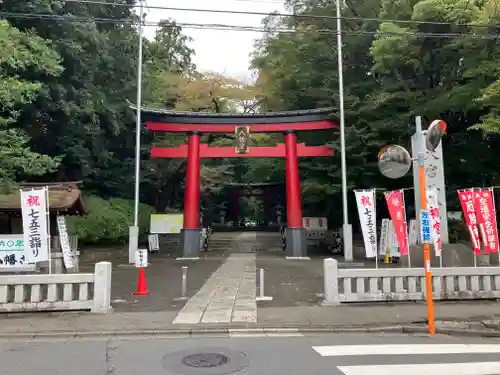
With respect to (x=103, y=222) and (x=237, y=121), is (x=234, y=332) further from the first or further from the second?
(x=103, y=222)

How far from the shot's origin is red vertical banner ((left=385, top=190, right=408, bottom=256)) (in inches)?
541

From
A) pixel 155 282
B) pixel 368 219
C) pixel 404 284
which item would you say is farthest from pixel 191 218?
pixel 404 284

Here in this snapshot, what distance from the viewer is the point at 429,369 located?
5.32m

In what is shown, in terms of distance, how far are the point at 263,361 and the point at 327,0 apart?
25589 millimetres

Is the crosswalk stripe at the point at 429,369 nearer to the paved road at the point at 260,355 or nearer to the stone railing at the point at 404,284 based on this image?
the paved road at the point at 260,355

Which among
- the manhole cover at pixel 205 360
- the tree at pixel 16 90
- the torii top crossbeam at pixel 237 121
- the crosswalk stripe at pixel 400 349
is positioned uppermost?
the torii top crossbeam at pixel 237 121

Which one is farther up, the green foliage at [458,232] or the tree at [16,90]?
the tree at [16,90]

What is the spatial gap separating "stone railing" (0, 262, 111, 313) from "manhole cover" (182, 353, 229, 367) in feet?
11.8

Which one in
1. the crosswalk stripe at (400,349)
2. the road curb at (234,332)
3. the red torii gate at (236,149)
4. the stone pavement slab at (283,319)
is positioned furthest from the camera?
the red torii gate at (236,149)

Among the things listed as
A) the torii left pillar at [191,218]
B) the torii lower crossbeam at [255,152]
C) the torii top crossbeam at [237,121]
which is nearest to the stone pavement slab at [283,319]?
the torii left pillar at [191,218]

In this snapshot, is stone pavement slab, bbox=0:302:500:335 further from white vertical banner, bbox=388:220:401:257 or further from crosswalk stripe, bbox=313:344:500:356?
white vertical banner, bbox=388:220:401:257

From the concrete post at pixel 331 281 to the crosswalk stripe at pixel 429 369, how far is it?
3.80 meters

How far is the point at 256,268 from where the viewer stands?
1800 centimetres

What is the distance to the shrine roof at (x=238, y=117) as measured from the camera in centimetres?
2281
